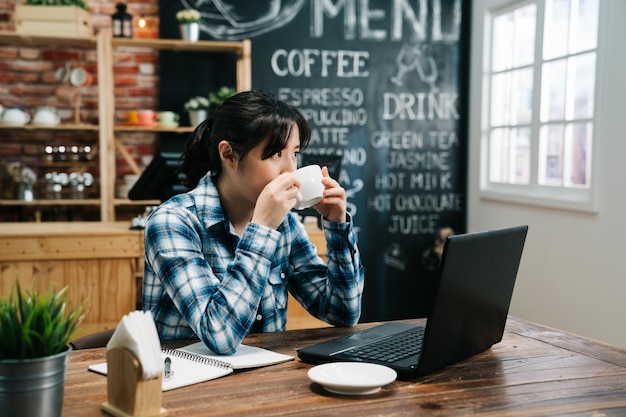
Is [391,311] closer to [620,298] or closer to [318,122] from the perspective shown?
[318,122]

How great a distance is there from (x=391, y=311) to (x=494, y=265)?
3608 millimetres

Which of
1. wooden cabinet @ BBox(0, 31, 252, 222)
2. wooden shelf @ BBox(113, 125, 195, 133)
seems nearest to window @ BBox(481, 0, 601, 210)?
wooden cabinet @ BBox(0, 31, 252, 222)

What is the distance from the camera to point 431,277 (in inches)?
201

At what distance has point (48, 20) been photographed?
13.9 feet

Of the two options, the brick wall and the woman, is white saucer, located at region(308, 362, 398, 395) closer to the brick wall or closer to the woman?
the woman

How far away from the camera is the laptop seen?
1361mm

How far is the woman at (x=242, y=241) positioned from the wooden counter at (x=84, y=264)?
1.64m

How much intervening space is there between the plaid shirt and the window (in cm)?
223

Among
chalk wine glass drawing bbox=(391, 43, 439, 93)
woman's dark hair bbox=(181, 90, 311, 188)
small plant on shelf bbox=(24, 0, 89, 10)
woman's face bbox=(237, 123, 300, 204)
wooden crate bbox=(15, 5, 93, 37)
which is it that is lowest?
woman's face bbox=(237, 123, 300, 204)

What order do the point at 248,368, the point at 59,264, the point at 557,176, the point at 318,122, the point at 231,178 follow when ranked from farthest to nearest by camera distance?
the point at 318,122 < the point at 557,176 < the point at 59,264 < the point at 231,178 < the point at 248,368

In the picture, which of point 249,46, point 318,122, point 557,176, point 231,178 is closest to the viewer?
point 231,178

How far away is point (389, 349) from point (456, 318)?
186 mm

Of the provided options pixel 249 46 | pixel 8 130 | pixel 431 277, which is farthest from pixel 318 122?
pixel 8 130

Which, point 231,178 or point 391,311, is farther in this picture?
point 391,311
